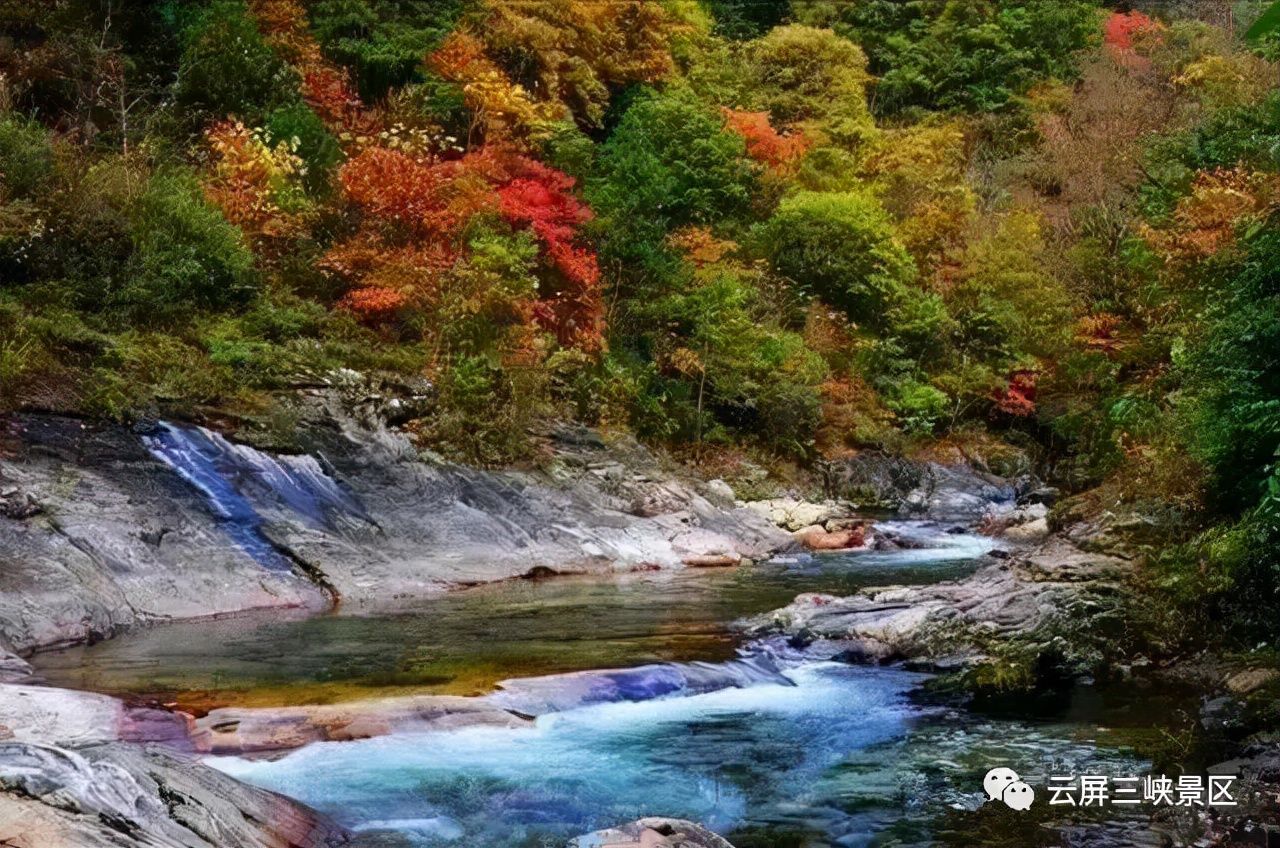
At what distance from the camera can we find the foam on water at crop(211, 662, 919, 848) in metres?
5.80

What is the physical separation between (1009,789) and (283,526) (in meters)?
8.82

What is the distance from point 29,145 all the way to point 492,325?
7084 millimetres

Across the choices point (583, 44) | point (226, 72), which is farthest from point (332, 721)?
point (583, 44)

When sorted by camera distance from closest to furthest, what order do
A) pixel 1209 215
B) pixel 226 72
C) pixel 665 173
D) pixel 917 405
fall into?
pixel 1209 215
pixel 226 72
pixel 665 173
pixel 917 405

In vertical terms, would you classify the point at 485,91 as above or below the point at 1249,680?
above

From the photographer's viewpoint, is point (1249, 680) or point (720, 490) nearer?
point (1249, 680)

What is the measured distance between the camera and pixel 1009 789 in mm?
6172

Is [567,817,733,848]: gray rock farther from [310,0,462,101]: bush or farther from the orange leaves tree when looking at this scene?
[310,0,462,101]: bush

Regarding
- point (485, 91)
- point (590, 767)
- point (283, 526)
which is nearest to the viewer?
point (590, 767)

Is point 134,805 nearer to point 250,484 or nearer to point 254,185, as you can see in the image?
point 250,484

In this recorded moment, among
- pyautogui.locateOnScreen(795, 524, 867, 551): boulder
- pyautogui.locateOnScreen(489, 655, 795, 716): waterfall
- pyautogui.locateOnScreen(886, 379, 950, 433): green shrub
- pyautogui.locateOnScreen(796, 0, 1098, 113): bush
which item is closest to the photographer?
pyautogui.locateOnScreen(489, 655, 795, 716): waterfall

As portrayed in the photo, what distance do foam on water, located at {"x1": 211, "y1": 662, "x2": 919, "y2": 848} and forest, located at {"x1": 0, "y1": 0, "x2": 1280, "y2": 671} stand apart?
3.58 metres

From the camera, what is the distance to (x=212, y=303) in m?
15.8

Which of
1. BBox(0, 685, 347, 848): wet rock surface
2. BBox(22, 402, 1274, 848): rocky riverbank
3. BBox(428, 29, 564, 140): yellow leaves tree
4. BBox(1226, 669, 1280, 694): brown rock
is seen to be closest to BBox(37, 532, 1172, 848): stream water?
BBox(22, 402, 1274, 848): rocky riverbank
